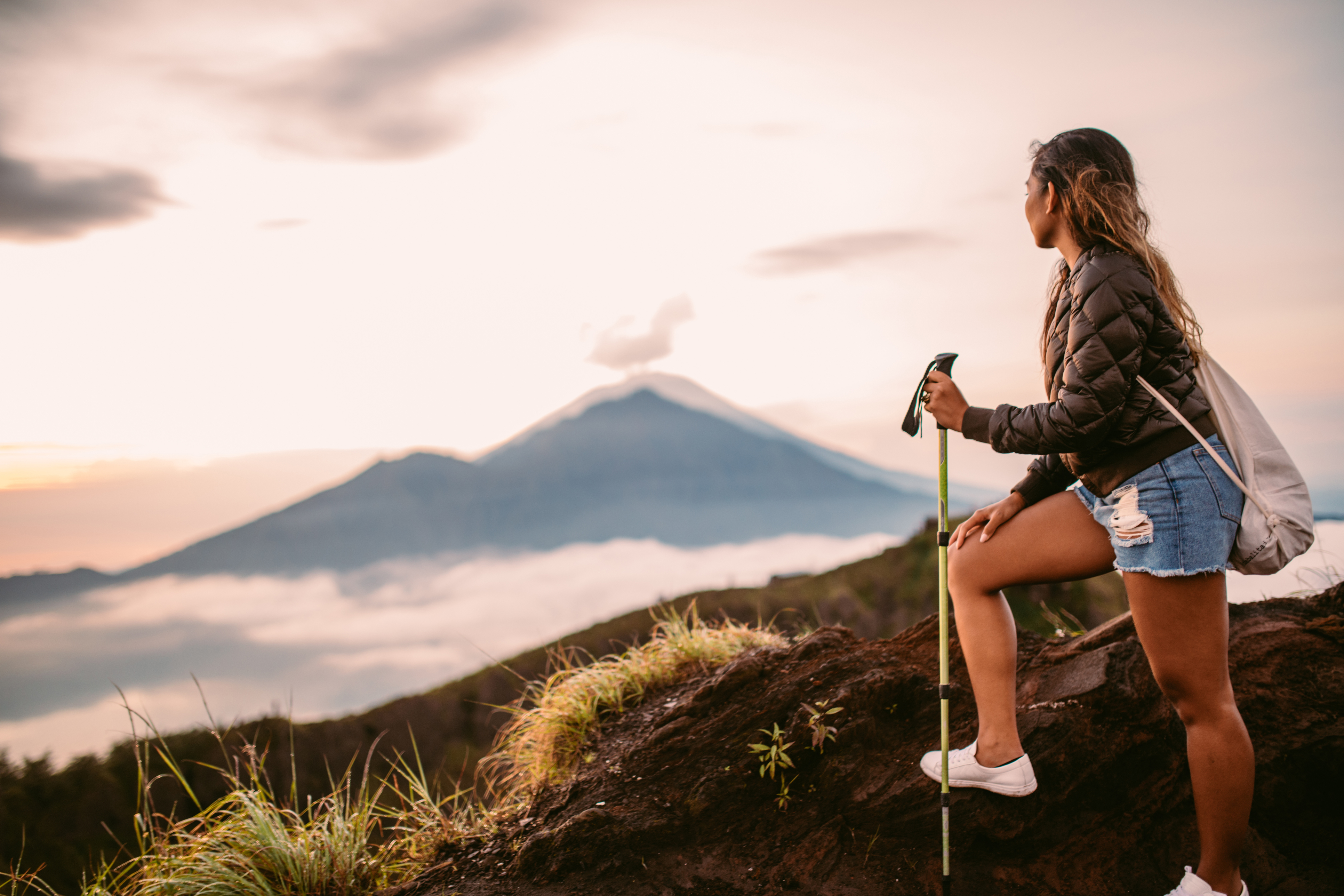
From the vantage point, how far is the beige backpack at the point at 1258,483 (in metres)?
2.47

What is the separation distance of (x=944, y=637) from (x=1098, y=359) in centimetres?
129

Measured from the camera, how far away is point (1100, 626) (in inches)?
164

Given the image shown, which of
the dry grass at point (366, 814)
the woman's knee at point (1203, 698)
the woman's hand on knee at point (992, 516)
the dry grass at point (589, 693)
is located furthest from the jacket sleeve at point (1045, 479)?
the dry grass at point (366, 814)

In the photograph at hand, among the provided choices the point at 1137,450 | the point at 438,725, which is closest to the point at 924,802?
the point at 1137,450

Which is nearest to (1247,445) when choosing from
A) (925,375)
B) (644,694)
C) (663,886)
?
(925,375)

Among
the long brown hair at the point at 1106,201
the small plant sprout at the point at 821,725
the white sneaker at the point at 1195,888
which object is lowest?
the white sneaker at the point at 1195,888

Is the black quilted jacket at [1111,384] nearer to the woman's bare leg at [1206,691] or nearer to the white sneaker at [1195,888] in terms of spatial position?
the woman's bare leg at [1206,691]

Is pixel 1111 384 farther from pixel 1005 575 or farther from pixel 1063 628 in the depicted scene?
pixel 1063 628

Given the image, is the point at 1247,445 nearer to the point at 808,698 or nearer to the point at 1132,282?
the point at 1132,282

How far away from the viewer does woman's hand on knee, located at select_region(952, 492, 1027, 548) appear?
2957 millimetres

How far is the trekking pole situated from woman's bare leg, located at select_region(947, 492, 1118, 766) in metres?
0.10

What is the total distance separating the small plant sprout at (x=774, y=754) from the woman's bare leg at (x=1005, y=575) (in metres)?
0.85

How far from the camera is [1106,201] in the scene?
2562 mm

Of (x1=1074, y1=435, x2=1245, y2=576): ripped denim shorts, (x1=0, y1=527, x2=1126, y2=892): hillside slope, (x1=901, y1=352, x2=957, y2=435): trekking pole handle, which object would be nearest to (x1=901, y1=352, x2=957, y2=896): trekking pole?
(x1=901, y1=352, x2=957, y2=435): trekking pole handle
